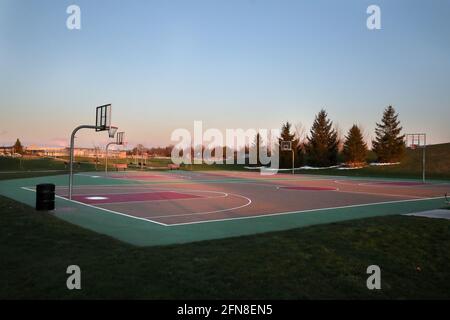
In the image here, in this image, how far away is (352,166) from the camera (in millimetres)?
54750

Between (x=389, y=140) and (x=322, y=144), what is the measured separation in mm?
9360

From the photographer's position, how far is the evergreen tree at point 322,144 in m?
57.2

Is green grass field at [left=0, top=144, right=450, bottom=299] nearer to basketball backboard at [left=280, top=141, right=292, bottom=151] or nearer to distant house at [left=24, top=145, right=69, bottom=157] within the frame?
basketball backboard at [left=280, top=141, right=292, bottom=151]

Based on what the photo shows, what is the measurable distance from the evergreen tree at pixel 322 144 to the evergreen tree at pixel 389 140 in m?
6.18

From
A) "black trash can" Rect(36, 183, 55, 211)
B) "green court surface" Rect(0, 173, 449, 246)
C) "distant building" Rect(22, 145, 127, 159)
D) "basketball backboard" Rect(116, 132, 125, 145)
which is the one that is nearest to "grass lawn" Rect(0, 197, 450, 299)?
"green court surface" Rect(0, 173, 449, 246)

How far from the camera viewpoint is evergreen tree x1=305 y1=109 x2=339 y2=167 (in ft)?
188

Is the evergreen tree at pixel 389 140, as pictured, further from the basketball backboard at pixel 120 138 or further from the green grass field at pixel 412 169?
the basketball backboard at pixel 120 138

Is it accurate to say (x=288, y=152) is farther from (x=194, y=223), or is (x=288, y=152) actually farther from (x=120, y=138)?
(x=194, y=223)

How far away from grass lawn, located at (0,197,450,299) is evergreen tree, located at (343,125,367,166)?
47.3 m

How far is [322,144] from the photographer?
2267 inches

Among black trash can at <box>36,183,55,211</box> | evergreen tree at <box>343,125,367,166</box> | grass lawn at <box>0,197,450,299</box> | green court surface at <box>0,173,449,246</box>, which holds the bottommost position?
green court surface at <box>0,173,449,246</box>

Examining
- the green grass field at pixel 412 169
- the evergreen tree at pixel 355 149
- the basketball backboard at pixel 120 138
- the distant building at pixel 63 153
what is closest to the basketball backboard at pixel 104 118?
the basketball backboard at pixel 120 138

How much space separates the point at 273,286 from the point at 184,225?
208 inches
